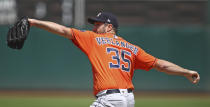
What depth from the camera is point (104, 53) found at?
3.88 meters

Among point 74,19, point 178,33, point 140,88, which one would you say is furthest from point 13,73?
point 178,33

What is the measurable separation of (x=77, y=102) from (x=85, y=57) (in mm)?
2609

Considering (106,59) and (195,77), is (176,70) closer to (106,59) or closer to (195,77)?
(195,77)

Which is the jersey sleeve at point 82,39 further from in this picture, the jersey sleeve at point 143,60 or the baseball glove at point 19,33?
the jersey sleeve at point 143,60

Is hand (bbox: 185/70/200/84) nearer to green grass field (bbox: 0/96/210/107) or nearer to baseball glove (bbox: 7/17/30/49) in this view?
baseball glove (bbox: 7/17/30/49)

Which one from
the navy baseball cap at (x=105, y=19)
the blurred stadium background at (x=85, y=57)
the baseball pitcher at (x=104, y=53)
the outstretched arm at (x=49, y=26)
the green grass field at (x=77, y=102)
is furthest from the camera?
the blurred stadium background at (x=85, y=57)

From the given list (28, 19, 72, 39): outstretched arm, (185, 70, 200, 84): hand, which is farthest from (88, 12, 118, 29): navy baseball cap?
(185, 70, 200, 84): hand

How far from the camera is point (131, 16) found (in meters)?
13.2

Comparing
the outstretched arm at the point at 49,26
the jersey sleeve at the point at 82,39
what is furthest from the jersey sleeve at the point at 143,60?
the outstretched arm at the point at 49,26

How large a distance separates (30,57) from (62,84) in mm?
1373

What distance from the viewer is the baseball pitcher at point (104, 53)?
377 cm

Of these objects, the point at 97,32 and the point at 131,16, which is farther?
the point at 131,16

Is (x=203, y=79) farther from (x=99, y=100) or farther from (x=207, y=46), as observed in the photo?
(x=99, y=100)

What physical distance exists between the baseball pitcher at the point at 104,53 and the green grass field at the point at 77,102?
5.67 m
